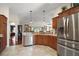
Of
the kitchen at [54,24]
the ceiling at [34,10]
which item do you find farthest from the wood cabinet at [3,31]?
the ceiling at [34,10]

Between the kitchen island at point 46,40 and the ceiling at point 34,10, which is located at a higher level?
the ceiling at point 34,10

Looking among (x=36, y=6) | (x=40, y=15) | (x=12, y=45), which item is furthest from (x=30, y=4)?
(x=12, y=45)

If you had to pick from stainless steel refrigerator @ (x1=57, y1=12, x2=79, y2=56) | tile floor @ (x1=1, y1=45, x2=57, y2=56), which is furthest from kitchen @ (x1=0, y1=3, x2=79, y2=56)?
tile floor @ (x1=1, y1=45, x2=57, y2=56)

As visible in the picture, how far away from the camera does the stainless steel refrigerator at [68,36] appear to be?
9.64 ft

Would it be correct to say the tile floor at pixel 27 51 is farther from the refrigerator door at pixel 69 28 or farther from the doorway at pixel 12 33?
the refrigerator door at pixel 69 28

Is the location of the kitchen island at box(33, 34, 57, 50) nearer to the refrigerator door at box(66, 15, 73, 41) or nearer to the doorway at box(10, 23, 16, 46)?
the refrigerator door at box(66, 15, 73, 41)

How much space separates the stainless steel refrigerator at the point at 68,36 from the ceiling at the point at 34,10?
13.4 inches

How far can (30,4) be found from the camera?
3.21m

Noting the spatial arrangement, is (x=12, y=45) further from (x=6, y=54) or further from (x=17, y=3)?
(x=17, y=3)

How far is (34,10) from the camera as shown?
335cm

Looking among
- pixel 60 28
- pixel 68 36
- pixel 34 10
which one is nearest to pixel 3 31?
pixel 34 10

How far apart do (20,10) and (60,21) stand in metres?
1.03

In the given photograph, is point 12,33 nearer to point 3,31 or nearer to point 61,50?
point 3,31

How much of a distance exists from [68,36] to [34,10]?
1044mm
